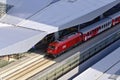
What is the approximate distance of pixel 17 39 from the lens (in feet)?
112

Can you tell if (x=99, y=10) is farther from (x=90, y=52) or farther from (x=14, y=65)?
(x=14, y=65)

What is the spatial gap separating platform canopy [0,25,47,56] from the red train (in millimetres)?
1605

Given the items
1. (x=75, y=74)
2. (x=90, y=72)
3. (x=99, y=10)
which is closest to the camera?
(x=90, y=72)

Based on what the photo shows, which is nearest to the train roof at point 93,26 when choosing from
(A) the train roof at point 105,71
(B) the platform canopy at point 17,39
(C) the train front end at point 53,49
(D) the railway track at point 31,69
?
(C) the train front end at point 53,49

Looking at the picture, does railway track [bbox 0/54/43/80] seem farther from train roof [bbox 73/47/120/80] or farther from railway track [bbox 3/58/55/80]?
train roof [bbox 73/47/120/80]

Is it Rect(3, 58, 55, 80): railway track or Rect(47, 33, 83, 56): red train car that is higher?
Rect(47, 33, 83, 56): red train car

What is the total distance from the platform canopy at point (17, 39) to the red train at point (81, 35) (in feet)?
5.26

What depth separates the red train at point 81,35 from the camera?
3550 centimetres

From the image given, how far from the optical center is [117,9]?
167 ft

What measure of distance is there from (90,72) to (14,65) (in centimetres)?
647

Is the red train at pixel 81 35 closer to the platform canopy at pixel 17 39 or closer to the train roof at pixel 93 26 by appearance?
the train roof at pixel 93 26

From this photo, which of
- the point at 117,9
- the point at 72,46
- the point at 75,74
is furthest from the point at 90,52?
the point at 117,9

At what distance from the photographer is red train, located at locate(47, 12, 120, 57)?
3550 centimetres

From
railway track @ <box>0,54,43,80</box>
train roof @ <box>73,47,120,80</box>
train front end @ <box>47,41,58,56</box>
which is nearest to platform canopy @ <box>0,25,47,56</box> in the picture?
railway track @ <box>0,54,43,80</box>
